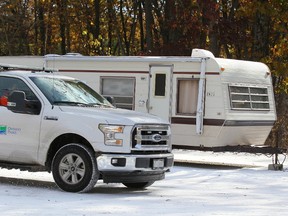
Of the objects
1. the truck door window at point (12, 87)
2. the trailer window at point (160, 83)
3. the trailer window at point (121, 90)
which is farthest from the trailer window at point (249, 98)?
the truck door window at point (12, 87)

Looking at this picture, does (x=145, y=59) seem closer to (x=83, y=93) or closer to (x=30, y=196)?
(x=83, y=93)

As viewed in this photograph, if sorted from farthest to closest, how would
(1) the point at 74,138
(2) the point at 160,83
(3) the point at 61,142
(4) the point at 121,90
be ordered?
(4) the point at 121,90
(2) the point at 160,83
(3) the point at 61,142
(1) the point at 74,138

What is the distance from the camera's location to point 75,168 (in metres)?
11.4

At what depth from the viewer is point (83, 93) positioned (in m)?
12.7

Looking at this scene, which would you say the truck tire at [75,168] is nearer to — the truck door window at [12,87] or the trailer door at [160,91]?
the truck door window at [12,87]

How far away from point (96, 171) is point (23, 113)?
5.17 ft

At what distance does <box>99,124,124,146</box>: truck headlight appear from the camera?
443 inches

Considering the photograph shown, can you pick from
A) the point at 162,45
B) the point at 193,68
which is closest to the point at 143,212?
the point at 193,68

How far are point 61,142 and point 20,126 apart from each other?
705 mm

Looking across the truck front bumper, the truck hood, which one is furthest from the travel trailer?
the truck front bumper

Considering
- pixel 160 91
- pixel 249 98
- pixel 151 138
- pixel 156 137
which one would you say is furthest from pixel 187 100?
pixel 151 138

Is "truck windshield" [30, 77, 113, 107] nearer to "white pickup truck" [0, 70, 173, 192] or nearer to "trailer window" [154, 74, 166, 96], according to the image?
"white pickup truck" [0, 70, 173, 192]

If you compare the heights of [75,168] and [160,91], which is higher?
[160,91]

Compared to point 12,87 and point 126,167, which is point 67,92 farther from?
point 126,167
